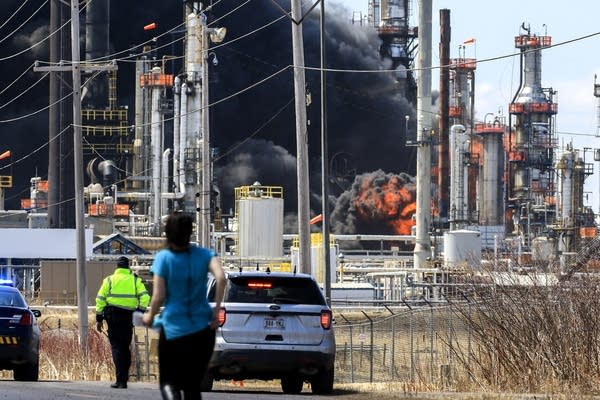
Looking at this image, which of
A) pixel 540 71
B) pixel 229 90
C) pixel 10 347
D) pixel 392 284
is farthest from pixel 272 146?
pixel 10 347

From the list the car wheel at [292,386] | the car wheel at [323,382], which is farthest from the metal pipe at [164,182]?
the car wheel at [323,382]

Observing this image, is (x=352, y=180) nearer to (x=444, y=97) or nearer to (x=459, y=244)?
(x=444, y=97)

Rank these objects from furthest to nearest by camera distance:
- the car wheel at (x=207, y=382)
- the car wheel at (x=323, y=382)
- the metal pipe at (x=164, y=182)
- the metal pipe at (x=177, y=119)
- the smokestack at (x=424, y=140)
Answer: the metal pipe at (x=164, y=182), the metal pipe at (x=177, y=119), the smokestack at (x=424, y=140), the car wheel at (x=323, y=382), the car wheel at (x=207, y=382)

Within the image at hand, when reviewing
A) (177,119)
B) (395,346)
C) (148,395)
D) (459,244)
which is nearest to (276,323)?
(148,395)

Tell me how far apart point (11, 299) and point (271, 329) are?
487 centimetres

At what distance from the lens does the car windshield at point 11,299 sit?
71.8 feet

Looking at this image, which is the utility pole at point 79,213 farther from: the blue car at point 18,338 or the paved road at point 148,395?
the paved road at point 148,395

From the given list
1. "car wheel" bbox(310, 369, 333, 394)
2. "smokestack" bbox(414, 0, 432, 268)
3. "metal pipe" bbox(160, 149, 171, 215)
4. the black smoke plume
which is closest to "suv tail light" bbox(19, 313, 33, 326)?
"car wheel" bbox(310, 369, 333, 394)

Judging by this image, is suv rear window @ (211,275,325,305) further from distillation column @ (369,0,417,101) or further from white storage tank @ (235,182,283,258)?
distillation column @ (369,0,417,101)

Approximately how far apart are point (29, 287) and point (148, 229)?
1839 centimetres

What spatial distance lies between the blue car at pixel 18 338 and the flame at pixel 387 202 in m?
92.2

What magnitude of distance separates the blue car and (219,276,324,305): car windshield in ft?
13.0

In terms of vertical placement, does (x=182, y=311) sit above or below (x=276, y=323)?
above

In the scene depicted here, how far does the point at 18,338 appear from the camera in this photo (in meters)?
21.4
